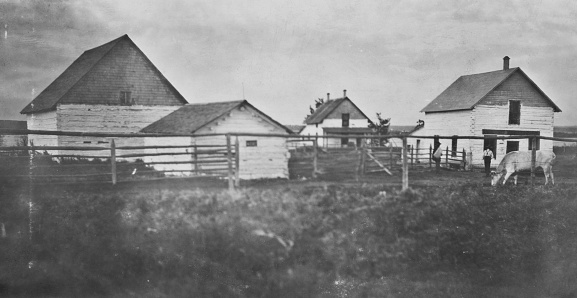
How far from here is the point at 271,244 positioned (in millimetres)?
5609

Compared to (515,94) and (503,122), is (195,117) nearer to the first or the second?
(503,122)

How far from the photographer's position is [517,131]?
40.7 ft

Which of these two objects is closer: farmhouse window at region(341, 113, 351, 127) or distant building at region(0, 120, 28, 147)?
distant building at region(0, 120, 28, 147)

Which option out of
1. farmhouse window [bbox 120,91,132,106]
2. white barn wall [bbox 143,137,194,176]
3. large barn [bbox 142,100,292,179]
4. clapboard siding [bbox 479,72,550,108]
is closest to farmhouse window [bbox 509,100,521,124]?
clapboard siding [bbox 479,72,550,108]

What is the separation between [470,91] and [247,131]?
9547mm

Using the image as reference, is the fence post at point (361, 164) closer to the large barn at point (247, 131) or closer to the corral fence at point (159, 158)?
the corral fence at point (159, 158)

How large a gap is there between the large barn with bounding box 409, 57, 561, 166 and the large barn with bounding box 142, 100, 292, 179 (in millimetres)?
6765

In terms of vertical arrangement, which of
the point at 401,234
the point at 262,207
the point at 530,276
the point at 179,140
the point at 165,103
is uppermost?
the point at 165,103

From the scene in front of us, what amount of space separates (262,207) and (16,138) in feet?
13.1

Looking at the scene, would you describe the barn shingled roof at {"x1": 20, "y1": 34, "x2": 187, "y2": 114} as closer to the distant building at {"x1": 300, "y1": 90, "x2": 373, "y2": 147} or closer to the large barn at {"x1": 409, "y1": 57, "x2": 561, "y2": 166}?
the distant building at {"x1": 300, "y1": 90, "x2": 373, "y2": 147}

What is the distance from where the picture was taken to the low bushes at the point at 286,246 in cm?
518

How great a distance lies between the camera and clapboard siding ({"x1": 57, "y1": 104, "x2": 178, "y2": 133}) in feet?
25.3

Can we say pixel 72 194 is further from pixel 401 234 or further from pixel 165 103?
pixel 165 103

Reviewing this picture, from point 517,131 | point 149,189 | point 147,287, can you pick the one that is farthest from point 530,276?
point 517,131
